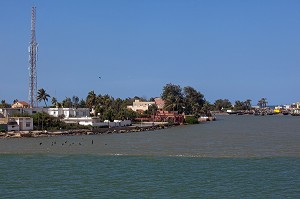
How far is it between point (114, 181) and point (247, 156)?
50.9ft

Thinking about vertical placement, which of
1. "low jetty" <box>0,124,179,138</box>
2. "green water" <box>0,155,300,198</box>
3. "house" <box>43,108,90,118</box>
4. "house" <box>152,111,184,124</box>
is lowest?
"green water" <box>0,155,300,198</box>

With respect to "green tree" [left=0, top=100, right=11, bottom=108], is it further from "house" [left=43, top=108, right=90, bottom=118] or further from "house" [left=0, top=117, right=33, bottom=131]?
"house" [left=0, top=117, right=33, bottom=131]

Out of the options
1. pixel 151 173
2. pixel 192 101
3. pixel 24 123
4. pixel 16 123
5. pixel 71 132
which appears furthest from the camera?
pixel 192 101

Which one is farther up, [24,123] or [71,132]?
[24,123]

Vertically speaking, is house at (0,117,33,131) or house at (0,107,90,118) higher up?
house at (0,107,90,118)

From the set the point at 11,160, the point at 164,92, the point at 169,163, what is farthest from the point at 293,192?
the point at 164,92

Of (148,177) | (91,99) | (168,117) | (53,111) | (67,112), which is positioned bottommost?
(148,177)

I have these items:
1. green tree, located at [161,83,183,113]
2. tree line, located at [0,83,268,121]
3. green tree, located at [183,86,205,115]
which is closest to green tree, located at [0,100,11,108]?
tree line, located at [0,83,268,121]

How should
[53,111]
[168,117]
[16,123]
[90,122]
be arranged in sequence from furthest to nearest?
1. [168,117]
2. [53,111]
3. [90,122]
4. [16,123]

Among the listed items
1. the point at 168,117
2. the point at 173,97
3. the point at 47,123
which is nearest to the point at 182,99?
the point at 173,97

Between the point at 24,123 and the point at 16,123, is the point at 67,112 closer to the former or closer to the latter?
the point at 24,123

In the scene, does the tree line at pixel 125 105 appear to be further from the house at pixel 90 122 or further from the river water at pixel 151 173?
the river water at pixel 151 173

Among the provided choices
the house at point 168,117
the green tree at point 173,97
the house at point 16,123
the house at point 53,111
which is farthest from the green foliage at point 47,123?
the green tree at point 173,97

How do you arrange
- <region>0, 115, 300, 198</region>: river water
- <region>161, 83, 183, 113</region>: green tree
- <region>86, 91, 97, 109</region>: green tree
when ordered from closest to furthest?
<region>0, 115, 300, 198</region>: river water → <region>86, 91, 97, 109</region>: green tree → <region>161, 83, 183, 113</region>: green tree
